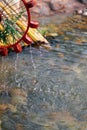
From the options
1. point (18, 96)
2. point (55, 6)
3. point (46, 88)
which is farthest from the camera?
point (55, 6)

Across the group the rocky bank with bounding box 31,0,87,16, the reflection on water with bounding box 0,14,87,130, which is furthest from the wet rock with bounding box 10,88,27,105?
the rocky bank with bounding box 31,0,87,16

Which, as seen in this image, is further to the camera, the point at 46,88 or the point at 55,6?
the point at 55,6

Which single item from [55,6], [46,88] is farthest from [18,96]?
[55,6]

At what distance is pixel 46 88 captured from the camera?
8.53m

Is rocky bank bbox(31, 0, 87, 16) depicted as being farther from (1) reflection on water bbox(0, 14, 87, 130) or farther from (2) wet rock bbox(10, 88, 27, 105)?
(2) wet rock bbox(10, 88, 27, 105)

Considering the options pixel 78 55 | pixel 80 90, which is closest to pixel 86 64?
pixel 78 55

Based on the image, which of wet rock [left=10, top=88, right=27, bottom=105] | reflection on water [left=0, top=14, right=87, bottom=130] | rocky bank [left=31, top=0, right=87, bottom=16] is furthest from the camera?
rocky bank [left=31, top=0, right=87, bottom=16]

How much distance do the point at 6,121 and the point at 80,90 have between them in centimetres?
214

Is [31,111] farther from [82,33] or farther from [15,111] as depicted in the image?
[82,33]

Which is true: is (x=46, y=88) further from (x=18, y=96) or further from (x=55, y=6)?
(x=55, y=6)

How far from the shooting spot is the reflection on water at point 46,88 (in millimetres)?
7227

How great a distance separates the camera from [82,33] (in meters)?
12.4

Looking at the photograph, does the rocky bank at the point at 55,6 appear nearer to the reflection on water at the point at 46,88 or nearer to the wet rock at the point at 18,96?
the reflection on water at the point at 46,88

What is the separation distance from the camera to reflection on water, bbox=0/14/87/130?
723cm
